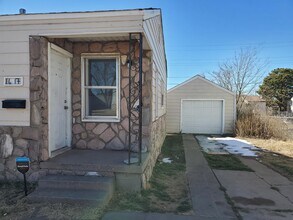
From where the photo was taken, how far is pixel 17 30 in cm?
491

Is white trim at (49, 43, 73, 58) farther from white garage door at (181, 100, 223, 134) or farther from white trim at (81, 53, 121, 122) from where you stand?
white garage door at (181, 100, 223, 134)

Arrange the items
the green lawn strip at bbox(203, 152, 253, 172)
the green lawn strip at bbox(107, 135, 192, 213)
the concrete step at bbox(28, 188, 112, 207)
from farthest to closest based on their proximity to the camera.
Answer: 1. the green lawn strip at bbox(203, 152, 253, 172)
2. the green lawn strip at bbox(107, 135, 192, 213)
3. the concrete step at bbox(28, 188, 112, 207)

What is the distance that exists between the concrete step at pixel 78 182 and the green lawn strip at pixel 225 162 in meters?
3.73

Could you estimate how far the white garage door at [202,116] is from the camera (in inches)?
Answer: 650

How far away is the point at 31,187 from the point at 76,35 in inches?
110

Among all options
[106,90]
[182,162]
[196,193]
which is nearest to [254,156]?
[182,162]

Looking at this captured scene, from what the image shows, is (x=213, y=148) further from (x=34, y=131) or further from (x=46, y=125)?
(x=34, y=131)

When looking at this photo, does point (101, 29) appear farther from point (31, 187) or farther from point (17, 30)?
→ point (31, 187)

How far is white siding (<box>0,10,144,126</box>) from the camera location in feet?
15.3

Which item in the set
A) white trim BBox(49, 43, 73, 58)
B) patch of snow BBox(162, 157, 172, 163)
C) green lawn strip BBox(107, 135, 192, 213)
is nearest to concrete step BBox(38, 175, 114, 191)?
green lawn strip BBox(107, 135, 192, 213)

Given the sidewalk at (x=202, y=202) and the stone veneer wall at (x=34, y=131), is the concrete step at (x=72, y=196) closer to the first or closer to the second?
the sidewalk at (x=202, y=202)

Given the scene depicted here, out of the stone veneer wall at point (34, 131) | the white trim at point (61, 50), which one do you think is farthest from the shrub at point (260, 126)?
the stone veneer wall at point (34, 131)

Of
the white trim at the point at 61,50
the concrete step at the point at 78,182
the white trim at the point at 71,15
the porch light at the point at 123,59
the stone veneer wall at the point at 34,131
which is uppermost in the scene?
the white trim at the point at 71,15

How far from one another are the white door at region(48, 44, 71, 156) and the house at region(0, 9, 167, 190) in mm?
19
